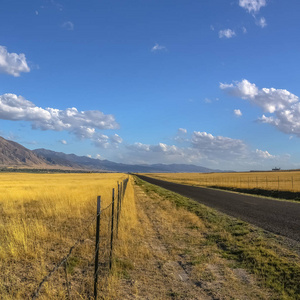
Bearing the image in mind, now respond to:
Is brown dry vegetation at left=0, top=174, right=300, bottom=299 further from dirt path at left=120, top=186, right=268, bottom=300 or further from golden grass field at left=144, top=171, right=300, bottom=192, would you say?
golden grass field at left=144, top=171, right=300, bottom=192

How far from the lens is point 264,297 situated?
17.5ft

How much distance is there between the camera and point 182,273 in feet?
Answer: 22.2

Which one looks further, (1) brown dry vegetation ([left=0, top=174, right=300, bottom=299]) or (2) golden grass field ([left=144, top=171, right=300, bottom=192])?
(2) golden grass field ([left=144, top=171, right=300, bottom=192])

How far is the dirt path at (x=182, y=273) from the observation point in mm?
5570

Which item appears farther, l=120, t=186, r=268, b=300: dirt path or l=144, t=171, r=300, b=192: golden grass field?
l=144, t=171, r=300, b=192: golden grass field

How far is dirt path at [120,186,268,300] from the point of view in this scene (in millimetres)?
5570

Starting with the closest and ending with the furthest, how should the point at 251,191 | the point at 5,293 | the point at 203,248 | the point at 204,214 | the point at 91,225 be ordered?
the point at 5,293 < the point at 203,248 < the point at 91,225 < the point at 204,214 < the point at 251,191

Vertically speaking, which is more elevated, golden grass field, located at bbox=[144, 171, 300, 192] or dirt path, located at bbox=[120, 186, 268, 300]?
dirt path, located at bbox=[120, 186, 268, 300]

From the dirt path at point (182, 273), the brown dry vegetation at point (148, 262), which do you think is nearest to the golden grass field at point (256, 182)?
the brown dry vegetation at point (148, 262)

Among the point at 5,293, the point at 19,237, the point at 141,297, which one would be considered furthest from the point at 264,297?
the point at 19,237

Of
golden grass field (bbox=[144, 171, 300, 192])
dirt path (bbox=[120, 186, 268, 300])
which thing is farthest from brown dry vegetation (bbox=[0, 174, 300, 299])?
golden grass field (bbox=[144, 171, 300, 192])

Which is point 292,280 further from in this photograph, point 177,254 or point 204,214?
point 204,214

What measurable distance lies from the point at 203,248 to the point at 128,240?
2.67 m

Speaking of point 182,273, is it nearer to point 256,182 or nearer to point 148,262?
point 148,262
